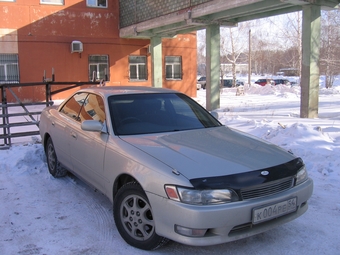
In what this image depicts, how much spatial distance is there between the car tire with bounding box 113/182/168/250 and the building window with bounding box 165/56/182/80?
1882 centimetres

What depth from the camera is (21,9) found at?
18188 millimetres

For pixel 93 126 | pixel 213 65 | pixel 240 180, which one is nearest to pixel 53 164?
pixel 93 126

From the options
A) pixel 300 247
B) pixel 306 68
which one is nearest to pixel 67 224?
pixel 300 247

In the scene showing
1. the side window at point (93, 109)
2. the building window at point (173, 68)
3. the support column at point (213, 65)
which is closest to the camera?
the side window at point (93, 109)

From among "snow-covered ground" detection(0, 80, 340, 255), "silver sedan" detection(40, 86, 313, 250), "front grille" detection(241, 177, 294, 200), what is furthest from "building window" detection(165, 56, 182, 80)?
"front grille" detection(241, 177, 294, 200)

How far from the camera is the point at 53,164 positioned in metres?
5.69

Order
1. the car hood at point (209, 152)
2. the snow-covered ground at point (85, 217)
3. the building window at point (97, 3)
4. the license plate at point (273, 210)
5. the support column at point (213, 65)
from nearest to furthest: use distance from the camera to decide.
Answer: the license plate at point (273, 210), the car hood at point (209, 152), the snow-covered ground at point (85, 217), the support column at point (213, 65), the building window at point (97, 3)

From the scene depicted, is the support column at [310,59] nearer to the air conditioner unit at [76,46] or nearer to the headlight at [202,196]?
the headlight at [202,196]

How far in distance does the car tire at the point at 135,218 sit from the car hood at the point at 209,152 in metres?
0.41

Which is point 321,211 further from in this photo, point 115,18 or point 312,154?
point 115,18

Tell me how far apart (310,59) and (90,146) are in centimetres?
934

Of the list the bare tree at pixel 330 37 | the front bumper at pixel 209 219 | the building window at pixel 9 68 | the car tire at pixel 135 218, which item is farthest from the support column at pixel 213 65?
the front bumper at pixel 209 219

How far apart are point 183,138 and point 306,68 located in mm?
8943

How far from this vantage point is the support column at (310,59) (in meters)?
11.4
